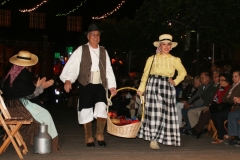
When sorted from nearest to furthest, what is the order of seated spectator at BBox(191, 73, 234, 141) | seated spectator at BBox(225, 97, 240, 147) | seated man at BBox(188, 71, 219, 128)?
1. seated spectator at BBox(225, 97, 240, 147)
2. seated spectator at BBox(191, 73, 234, 141)
3. seated man at BBox(188, 71, 219, 128)

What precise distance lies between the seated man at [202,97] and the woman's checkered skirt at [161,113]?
2482 mm

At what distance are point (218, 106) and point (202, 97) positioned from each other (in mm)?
1279

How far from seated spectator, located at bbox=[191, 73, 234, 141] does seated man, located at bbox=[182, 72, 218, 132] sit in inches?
18.7

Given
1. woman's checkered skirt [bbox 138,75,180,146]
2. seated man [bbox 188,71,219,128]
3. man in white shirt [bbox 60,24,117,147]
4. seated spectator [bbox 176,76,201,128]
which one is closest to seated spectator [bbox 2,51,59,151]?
man in white shirt [bbox 60,24,117,147]

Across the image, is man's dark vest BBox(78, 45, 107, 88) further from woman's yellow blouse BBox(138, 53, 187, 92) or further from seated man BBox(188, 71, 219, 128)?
seated man BBox(188, 71, 219, 128)

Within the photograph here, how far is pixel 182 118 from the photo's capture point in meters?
12.4

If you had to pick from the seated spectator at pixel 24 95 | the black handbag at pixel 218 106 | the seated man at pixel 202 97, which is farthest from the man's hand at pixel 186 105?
the seated spectator at pixel 24 95

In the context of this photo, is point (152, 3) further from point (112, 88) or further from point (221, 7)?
point (112, 88)

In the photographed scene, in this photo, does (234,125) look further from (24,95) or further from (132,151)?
(24,95)

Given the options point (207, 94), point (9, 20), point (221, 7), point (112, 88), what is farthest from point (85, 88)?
point (9, 20)

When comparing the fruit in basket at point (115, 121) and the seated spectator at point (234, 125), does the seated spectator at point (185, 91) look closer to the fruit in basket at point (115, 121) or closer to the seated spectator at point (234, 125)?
the seated spectator at point (234, 125)

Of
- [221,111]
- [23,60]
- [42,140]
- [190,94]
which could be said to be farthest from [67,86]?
[190,94]

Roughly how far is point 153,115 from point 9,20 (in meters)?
36.4

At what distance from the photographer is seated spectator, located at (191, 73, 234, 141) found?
1014 cm
